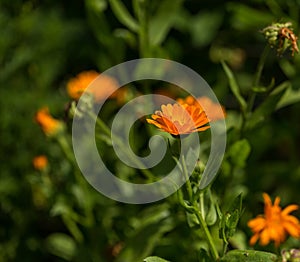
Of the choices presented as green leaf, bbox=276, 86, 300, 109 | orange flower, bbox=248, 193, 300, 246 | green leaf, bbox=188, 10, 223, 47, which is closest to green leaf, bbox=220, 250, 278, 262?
orange flower, bbox=248, 193, 300, 246

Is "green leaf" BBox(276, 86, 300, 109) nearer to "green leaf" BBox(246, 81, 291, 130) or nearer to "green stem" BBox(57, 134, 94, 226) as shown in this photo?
"green leaf" BBox(246, 81, 291, 130)

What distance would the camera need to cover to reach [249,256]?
1109mm

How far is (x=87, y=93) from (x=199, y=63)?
102cm

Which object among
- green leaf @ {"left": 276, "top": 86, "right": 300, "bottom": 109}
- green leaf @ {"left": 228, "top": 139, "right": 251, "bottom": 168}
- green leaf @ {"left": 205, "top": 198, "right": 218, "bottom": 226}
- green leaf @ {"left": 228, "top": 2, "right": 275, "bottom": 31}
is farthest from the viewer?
green leaf @ {"left": 228, "top": 2, "right": 275, "bottom": 31}

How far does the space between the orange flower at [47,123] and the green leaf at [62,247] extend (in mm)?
319

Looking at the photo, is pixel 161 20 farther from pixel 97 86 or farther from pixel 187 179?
pixel 187 179

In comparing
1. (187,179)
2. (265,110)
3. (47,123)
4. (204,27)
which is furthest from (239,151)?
(204,27)

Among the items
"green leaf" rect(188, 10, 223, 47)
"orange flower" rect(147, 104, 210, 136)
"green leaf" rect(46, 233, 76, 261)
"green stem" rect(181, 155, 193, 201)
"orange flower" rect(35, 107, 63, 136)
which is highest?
"orange flower" rect(147, 104, 210, 136)

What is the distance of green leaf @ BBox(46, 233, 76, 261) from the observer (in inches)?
67.6

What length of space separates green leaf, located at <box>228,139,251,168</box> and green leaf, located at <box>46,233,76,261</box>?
52cm

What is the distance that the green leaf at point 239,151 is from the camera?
141 centimetres

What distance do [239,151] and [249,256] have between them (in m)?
0.35

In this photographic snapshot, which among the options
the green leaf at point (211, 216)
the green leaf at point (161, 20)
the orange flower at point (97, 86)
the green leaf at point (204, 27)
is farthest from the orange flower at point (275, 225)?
the green leaf at point (204, 27)

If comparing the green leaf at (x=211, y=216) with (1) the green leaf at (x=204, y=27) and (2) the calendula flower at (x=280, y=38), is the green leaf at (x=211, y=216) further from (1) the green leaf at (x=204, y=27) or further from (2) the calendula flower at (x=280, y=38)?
(1) the green leaf at (x=204, y=27)
